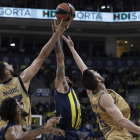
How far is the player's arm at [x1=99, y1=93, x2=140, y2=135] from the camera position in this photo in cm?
331

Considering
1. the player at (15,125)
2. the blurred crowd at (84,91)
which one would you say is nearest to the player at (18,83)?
the player at (15,125)

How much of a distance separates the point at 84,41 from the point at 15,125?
796 inches

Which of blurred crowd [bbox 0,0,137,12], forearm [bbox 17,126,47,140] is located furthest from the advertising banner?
forearm [bbox 17,126,47,140]

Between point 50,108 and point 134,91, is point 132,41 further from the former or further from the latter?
point 50,108

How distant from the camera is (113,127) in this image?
3.75 meters

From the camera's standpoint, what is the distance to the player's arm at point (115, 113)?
10.8ft

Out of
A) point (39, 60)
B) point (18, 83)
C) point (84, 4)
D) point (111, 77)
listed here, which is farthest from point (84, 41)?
point (18, 83)

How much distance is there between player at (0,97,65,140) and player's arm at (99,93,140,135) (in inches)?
29.6

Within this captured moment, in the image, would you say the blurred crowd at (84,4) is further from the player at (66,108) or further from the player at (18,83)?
the player at (18,83)

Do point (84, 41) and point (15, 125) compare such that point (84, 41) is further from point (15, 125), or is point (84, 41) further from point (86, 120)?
point (15, 125)

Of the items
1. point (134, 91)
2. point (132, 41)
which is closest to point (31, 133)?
point (134, 91)

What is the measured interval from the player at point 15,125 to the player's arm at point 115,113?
75 centimetres

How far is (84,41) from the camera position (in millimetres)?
23109

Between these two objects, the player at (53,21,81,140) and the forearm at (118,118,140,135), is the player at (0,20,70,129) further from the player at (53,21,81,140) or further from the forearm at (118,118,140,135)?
the forearm at (118,118,140,135)
